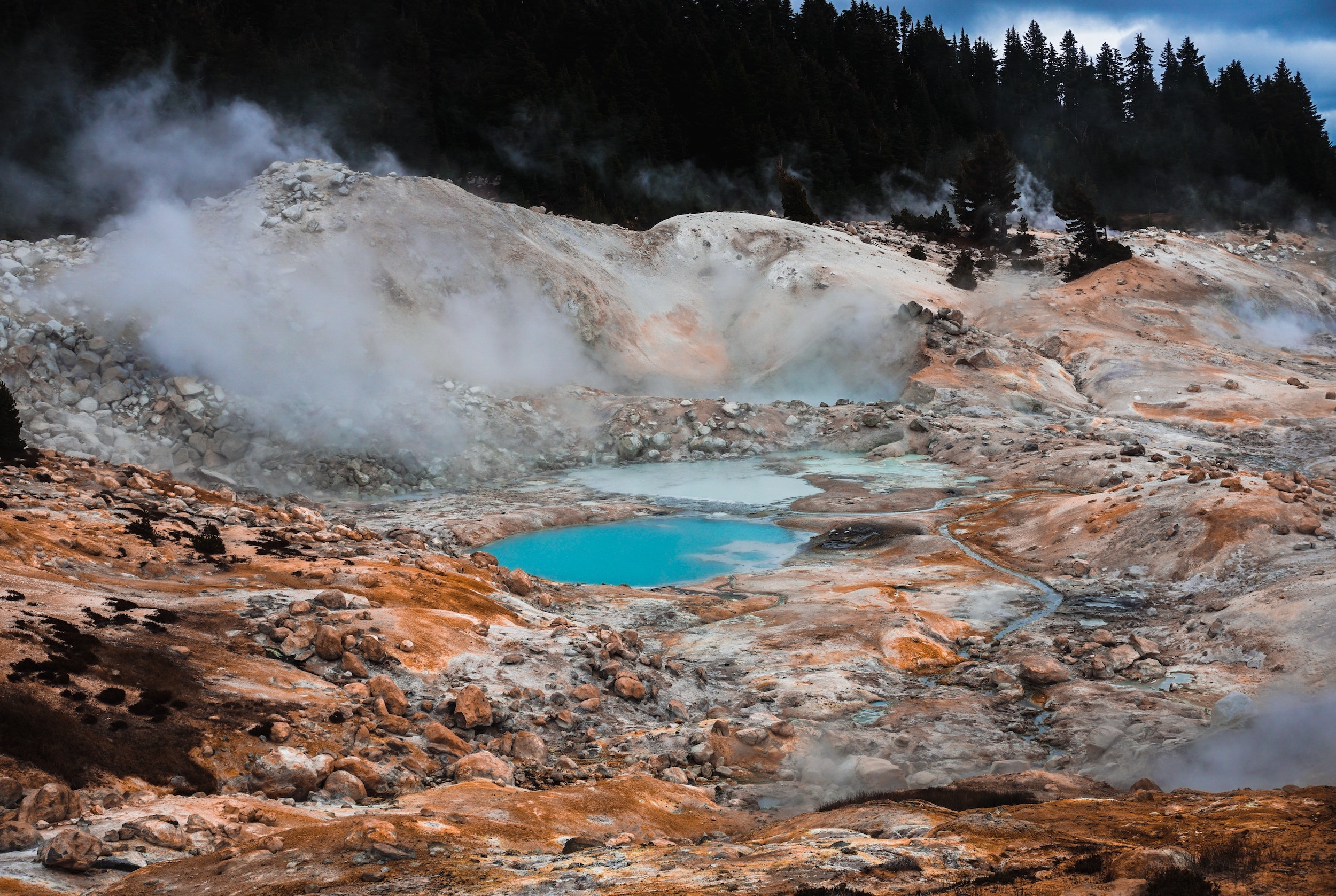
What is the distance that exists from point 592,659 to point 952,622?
596 centimetres

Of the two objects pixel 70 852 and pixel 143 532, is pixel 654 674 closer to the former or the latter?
pixel 143 532

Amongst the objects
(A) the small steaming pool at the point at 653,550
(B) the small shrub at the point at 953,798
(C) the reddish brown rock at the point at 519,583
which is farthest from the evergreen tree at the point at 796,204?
(B) the small shrub at the point at 953,798

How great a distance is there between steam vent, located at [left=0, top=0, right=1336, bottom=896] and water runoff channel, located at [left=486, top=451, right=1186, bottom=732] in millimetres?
167

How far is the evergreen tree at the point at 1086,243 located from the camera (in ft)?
147

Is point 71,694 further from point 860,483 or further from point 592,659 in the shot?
point 860,483

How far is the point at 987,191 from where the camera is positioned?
167 ft

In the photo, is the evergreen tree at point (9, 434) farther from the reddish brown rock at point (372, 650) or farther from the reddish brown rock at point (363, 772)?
the reddish brown rock at point (363, 772)

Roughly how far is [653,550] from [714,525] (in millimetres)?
2173

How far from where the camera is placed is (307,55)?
53.8 metres

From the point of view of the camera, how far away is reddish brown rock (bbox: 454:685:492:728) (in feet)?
32.6

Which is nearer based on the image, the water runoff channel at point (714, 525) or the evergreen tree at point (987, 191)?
the water runoff channel at point (714, 525)

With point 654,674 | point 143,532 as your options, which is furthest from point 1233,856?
point 143,532

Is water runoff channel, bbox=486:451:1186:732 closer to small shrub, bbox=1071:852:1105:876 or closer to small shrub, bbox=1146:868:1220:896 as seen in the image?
small shrub, bbox=1071:852:1105:876

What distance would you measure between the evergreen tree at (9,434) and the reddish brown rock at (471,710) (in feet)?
33.8
